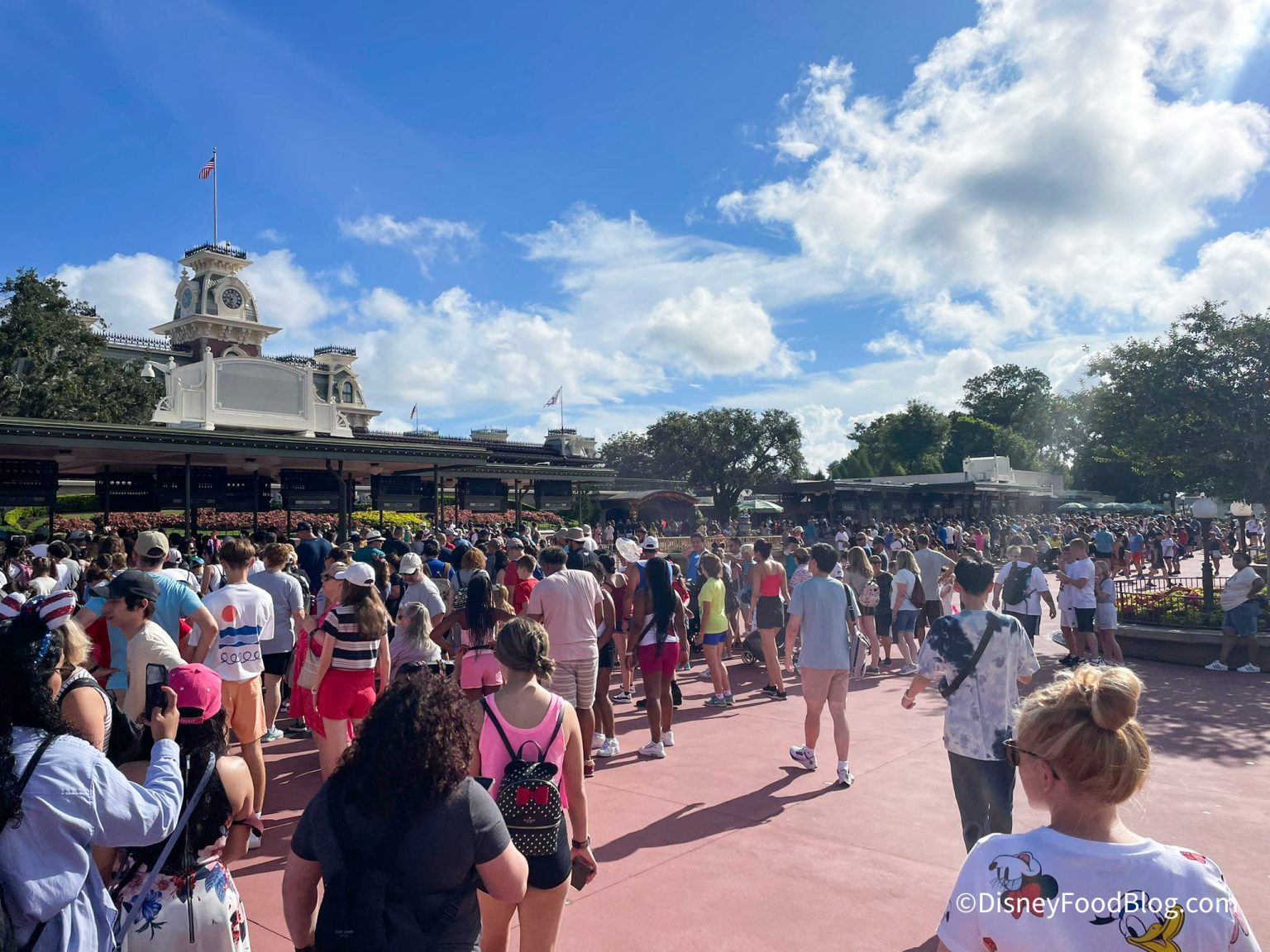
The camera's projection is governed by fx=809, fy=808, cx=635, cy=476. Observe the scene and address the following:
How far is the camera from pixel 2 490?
48.6 ft

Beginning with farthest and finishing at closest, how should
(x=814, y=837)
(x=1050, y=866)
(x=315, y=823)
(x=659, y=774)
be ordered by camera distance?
(x=659, y=774) < (x=814, y=837) < (x=315, y=823) < (x=1050, y=866)

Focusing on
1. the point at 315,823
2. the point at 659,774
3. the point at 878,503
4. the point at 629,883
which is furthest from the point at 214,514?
the point at 878,503

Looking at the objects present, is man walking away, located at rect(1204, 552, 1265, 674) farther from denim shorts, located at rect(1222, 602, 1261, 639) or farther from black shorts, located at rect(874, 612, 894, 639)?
black shorts, located at rect(874, 612, 894, 639)

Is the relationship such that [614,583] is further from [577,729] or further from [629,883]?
[577,729]

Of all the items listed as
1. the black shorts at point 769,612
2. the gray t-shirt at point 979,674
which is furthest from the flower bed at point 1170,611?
the gray t-shirt at point 979,674

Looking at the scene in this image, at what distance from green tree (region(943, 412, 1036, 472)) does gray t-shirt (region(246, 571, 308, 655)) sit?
7680 cm

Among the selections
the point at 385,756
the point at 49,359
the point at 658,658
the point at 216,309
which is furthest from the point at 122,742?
the point at 216,309

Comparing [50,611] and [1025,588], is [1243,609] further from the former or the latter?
[50,611]

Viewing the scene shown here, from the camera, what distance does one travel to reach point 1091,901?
178 cm

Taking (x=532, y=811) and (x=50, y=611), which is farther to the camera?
(x=532, y=811)

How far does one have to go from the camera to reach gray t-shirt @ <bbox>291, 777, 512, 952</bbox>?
220 centimetres

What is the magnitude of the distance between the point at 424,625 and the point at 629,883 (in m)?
2.46

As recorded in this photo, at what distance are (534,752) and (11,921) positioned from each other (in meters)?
1.62

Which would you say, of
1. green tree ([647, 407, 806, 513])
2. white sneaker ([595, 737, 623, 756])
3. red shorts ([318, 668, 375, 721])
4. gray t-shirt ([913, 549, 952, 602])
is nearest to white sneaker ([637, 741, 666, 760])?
white sneaker ([595, 737, 623, 756])
